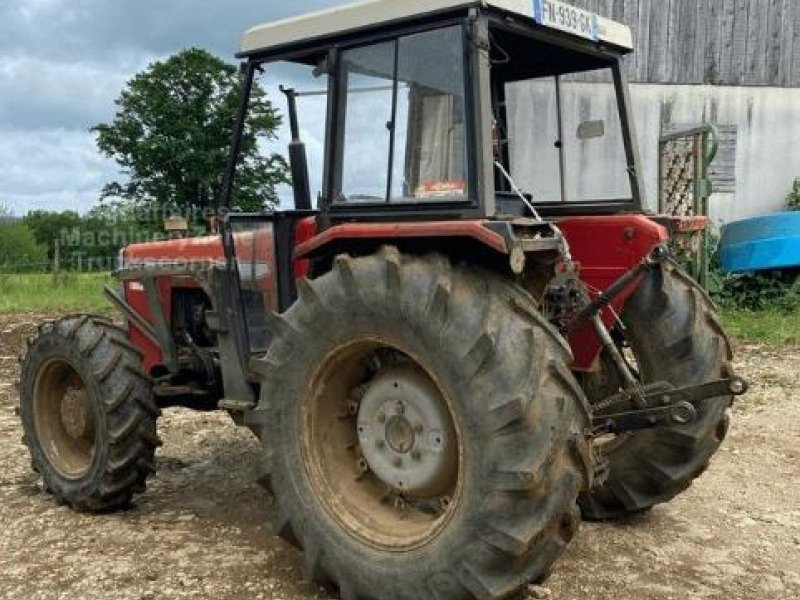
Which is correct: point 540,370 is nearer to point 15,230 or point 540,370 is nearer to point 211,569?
point 211,569

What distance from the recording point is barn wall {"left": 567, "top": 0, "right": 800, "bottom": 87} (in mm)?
13305

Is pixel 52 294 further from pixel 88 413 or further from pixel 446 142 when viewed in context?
pixel 446 142

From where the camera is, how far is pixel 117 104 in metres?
39.2

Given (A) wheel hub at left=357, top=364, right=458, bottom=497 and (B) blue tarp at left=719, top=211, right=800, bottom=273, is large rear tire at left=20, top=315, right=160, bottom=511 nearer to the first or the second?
(A) wheel hub at left=357, top=364, right=458, bottom=497

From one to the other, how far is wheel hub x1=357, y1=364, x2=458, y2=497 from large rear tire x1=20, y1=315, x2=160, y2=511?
154 centimetres

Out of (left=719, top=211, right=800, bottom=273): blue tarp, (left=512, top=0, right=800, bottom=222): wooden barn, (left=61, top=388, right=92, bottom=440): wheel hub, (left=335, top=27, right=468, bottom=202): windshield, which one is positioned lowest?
(left=61, top=388, right=92, bottom=440): wheel hub

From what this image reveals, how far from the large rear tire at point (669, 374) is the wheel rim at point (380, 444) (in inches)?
47.7

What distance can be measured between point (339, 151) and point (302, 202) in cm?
43

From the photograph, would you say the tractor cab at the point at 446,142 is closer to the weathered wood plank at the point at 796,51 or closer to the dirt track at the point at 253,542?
the dirt track at the point at 253,542

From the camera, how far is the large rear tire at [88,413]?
15.1 feet

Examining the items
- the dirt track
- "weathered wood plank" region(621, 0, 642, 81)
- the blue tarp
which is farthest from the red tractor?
"weathered wood plank" region(621, 0, 642, 81)

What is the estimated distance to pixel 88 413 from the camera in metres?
4.89

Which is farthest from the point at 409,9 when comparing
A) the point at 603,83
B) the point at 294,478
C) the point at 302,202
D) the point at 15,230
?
the point at 15,230

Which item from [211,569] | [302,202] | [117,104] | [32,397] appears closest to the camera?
[211,569]
